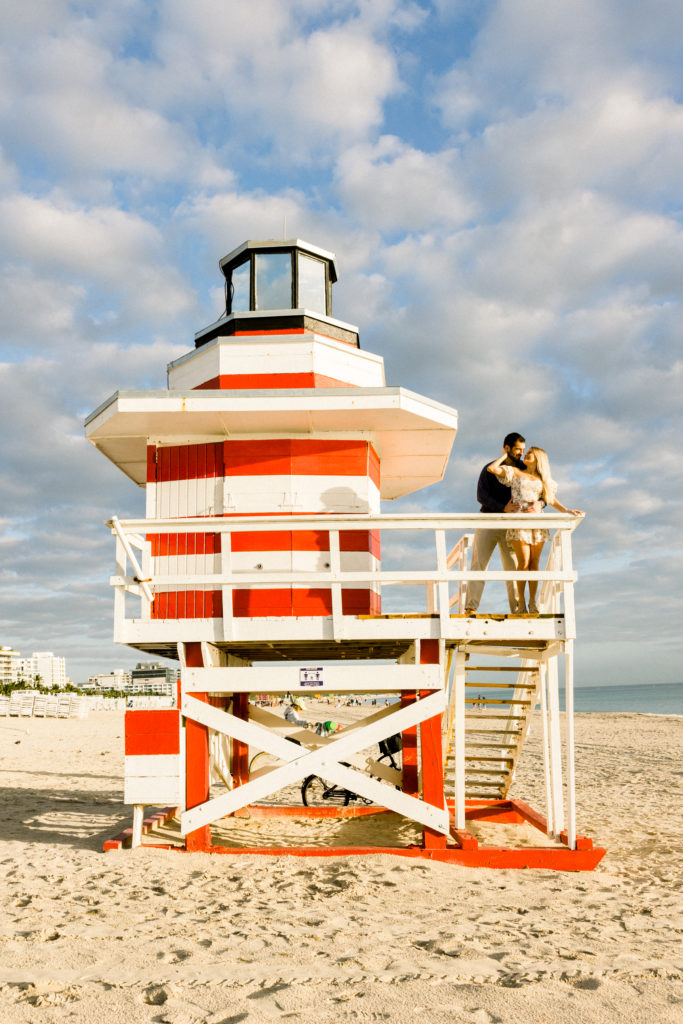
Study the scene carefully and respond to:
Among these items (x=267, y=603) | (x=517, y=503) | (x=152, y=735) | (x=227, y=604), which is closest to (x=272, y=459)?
(x=267, y=603)

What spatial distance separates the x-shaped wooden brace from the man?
132cm

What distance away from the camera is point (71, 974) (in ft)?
15.1

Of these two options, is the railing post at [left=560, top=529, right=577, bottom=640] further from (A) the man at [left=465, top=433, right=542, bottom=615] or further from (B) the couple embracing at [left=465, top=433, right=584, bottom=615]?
(A) the man at [left=465, top=433, right=542, bottom=615]

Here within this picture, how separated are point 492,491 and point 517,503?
1.29 feet

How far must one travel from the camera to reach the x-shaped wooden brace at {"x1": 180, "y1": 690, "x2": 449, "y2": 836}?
26.1 feet

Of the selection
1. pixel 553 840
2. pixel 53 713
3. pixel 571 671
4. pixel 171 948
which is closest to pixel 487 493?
pixel 571 671

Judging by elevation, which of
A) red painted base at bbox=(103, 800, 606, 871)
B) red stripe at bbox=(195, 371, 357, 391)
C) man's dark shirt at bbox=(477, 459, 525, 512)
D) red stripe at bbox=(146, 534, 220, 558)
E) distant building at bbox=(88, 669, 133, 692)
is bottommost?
distant building at bbox=(88, 669, 133, 692)

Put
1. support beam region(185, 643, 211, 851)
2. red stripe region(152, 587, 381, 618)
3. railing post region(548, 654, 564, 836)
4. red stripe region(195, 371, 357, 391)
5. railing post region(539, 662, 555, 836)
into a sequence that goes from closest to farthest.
A: support beam region(185, 643, 211, 851) → railing post region(548, 654, 564, 836) → railing post region(539, 662, 555, 836) → red stripe region(152, 587, 381, 618) → red stripe region(195, 371, 357, 391)

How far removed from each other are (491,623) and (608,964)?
3689 mm

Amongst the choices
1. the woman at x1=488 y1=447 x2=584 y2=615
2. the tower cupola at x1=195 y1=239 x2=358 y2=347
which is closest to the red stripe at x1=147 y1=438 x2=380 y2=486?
the woman at x1=488 y1=447 x2=584 y2=615

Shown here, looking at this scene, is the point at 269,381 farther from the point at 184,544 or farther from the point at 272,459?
the point at 184,544

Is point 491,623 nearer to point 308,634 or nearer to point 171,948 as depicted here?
point 308,634

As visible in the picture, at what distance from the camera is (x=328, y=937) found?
17.7 ft

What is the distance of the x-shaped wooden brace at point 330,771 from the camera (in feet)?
26.1
